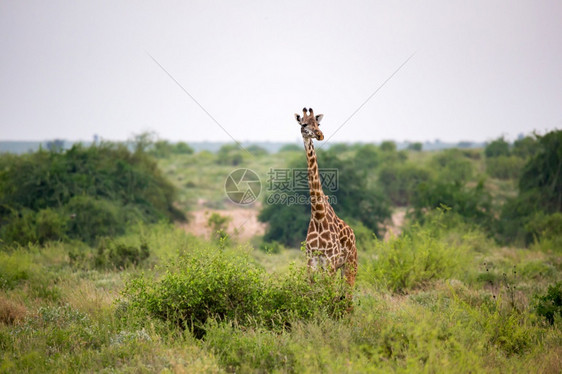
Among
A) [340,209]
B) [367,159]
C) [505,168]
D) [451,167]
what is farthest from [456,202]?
[367,159]

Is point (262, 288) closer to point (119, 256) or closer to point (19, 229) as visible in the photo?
point (119, 256)

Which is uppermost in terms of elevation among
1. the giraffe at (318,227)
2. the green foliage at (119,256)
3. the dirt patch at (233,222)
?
the giraffe at (318,227)

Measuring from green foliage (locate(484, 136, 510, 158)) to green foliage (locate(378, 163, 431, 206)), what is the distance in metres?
11.0

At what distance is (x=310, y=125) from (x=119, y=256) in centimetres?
716

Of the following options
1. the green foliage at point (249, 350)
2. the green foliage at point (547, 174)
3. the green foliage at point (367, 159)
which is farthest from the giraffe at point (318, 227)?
the green foliage at point (367, 159)

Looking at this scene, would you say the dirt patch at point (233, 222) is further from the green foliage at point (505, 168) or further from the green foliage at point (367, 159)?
the green foliage at point (505, 168)

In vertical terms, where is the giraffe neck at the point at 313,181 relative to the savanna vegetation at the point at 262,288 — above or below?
above

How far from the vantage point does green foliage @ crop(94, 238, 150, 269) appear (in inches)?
448

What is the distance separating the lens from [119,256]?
1163 cm

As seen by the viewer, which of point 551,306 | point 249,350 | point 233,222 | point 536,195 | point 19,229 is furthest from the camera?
point 233,222

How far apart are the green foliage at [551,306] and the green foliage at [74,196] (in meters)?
12.7

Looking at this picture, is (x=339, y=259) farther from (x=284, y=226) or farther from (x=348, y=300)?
(x=284, y=226)

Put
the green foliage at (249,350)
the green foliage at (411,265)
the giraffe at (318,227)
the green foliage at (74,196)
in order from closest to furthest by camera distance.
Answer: the green foliage at (249,350) → the giraffe at (318,227) → the green foliage at (411,265) → the green foliage at (74,196)

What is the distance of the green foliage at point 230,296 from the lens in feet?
20.1
